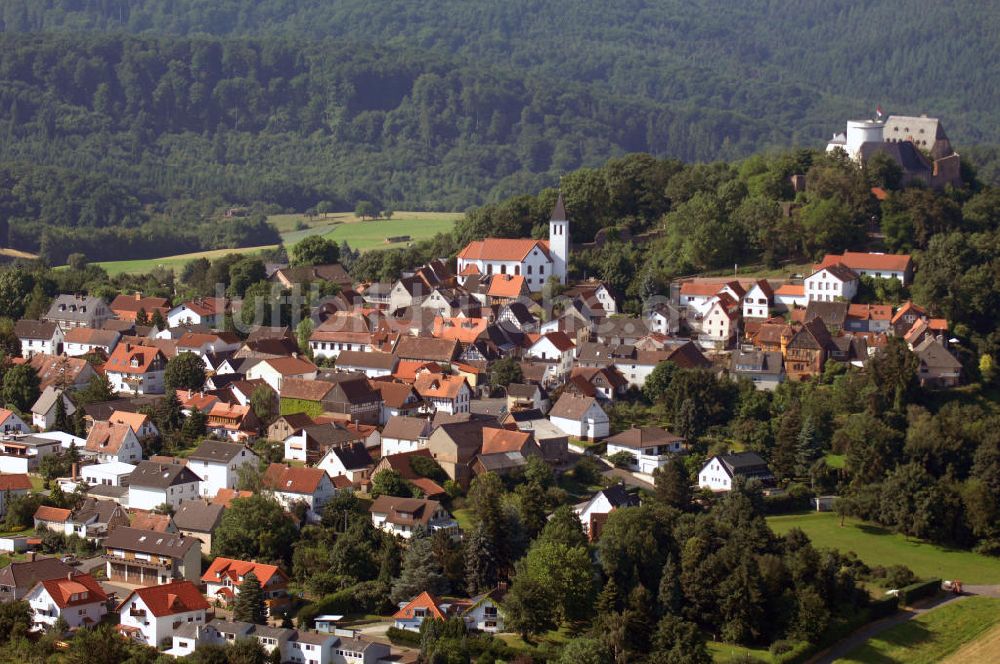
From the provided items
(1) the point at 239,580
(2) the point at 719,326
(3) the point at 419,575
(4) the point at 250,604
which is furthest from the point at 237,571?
(2) the point at 719,326

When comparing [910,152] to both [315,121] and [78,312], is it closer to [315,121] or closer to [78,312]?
[78,312]

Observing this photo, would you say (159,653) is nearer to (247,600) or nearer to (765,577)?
(247,600)

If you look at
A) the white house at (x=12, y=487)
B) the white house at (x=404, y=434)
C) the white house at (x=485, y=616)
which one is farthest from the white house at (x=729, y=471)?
the white house at (x=12, y=487)

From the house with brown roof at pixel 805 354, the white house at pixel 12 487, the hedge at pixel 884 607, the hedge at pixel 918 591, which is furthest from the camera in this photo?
the house with brown roof at pixel 805 354

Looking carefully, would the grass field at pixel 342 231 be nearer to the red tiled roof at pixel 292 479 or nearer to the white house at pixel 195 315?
the white house at pixel 195 315

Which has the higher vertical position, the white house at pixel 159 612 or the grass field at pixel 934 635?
the white house at pixel 159 612

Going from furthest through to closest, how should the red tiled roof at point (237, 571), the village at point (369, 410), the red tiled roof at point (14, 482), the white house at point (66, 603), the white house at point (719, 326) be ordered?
the white house at point (719, 326), the red tiled roof at point (14, 482), the red tiled roof at point (237, 571), the village at point (369, 410), the white house at point (66, 603)

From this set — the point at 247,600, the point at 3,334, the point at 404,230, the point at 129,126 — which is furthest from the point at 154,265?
the point at 129,126

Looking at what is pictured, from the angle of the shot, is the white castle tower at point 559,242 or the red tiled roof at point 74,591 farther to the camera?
the white castle tower at point 559,242
